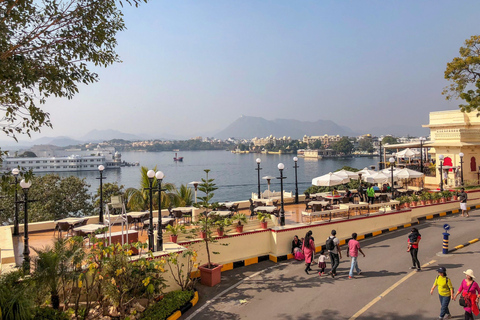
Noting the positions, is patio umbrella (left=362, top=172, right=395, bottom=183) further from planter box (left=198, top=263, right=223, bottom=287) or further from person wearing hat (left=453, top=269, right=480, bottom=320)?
person wearing hat (left=453, top=269, right=480, bottom=320)

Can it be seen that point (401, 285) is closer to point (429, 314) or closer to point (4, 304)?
point (429, 314)

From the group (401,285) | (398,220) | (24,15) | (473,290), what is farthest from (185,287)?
(398,220)

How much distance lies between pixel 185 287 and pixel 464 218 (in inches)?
607

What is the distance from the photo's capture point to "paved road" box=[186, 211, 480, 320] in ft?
25.7

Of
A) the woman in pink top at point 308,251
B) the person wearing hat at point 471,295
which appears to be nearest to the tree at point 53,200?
the woman in pink top at point 308,251

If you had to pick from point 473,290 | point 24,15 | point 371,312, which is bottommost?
point 371,312

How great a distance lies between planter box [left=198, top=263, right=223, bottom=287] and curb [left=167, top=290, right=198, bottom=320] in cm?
81

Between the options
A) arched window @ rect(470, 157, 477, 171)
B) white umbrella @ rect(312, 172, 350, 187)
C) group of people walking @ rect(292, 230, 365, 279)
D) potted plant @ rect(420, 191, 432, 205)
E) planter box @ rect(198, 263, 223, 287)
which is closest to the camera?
planter box @ rect(198, 263, 223, 287)

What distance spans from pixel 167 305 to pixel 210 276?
6.76 ft

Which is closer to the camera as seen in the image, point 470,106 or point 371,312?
point 371,312

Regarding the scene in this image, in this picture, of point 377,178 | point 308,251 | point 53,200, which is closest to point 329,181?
point 377,178

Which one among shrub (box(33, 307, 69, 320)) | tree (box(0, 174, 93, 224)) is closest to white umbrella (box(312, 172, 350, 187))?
shrub (box(33, 307, 69, 320))

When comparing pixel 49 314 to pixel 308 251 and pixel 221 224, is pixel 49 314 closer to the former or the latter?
pixel 221 224

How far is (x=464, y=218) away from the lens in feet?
57.8
